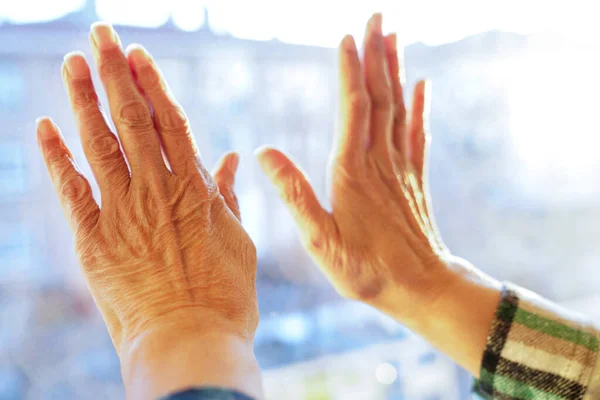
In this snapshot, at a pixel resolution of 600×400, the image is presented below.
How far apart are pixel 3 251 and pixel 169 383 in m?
0.46

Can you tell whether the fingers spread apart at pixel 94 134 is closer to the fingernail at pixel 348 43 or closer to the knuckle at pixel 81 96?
the knuckle at pixel 81 96

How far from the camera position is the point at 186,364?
1.87ft

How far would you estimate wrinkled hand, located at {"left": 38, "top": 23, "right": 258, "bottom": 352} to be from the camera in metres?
0.67

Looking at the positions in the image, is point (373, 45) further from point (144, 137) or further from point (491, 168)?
point (491, 168)

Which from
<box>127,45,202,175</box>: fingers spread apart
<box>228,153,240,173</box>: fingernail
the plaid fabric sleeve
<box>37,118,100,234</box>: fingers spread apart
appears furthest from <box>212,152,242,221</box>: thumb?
the plaid fabric sleeve

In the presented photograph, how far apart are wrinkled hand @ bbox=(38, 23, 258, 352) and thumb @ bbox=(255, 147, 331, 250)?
17 cm

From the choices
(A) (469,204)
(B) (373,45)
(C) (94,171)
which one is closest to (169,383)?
(C) (94,171)

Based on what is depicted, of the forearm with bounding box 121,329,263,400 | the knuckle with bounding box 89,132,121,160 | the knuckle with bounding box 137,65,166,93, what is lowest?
the forearm with bounding box 121,329,263,400

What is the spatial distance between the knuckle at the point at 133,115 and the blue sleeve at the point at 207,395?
1.20 ft

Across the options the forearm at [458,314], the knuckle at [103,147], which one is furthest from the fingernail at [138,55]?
the forearm at [458,314]

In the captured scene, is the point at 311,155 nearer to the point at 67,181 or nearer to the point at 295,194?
the point at 295,194

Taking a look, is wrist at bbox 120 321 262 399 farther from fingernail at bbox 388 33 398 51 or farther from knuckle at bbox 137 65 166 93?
fingernail at bbox 388 33 398 51

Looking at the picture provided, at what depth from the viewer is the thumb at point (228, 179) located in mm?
833

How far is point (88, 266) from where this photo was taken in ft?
2.21
